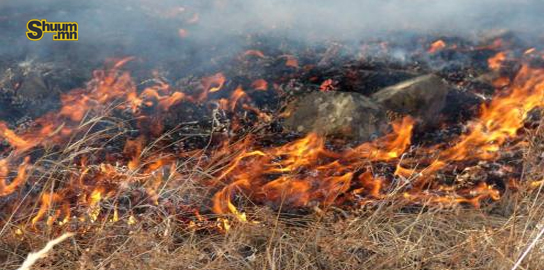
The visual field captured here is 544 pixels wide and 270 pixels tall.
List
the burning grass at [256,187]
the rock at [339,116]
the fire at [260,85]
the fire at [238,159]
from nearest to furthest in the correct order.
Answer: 1. the burning grass at [256,187]
2. the fire at [238,159]
3. the rock at [339,116]
4. the fire at [260,85]

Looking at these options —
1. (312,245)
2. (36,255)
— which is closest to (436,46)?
(312,245)

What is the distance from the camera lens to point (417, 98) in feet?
12.8

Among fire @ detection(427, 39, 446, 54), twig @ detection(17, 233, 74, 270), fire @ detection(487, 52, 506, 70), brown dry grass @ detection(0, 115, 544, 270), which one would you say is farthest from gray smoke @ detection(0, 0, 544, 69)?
twig @ detection(17, 233, 74, 270)

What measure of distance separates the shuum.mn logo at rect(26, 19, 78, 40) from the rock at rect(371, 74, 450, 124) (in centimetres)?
282

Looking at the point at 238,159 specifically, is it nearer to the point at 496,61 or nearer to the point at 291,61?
the point at 291,61

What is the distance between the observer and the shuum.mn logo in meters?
4.66

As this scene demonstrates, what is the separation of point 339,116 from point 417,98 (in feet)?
2.16

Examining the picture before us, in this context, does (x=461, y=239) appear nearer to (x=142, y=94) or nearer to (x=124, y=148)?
(x=124, y=148)

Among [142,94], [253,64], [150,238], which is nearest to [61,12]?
[142,94]

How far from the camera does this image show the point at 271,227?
2.85 metres

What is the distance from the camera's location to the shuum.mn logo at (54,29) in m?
4.66

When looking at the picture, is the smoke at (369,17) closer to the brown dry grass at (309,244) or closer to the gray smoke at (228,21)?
the gray smoke at (228,21)

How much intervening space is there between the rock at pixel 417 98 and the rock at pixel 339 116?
0.13 m

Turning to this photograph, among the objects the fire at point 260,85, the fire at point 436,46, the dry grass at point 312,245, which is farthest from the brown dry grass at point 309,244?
the fire at point 436,46
